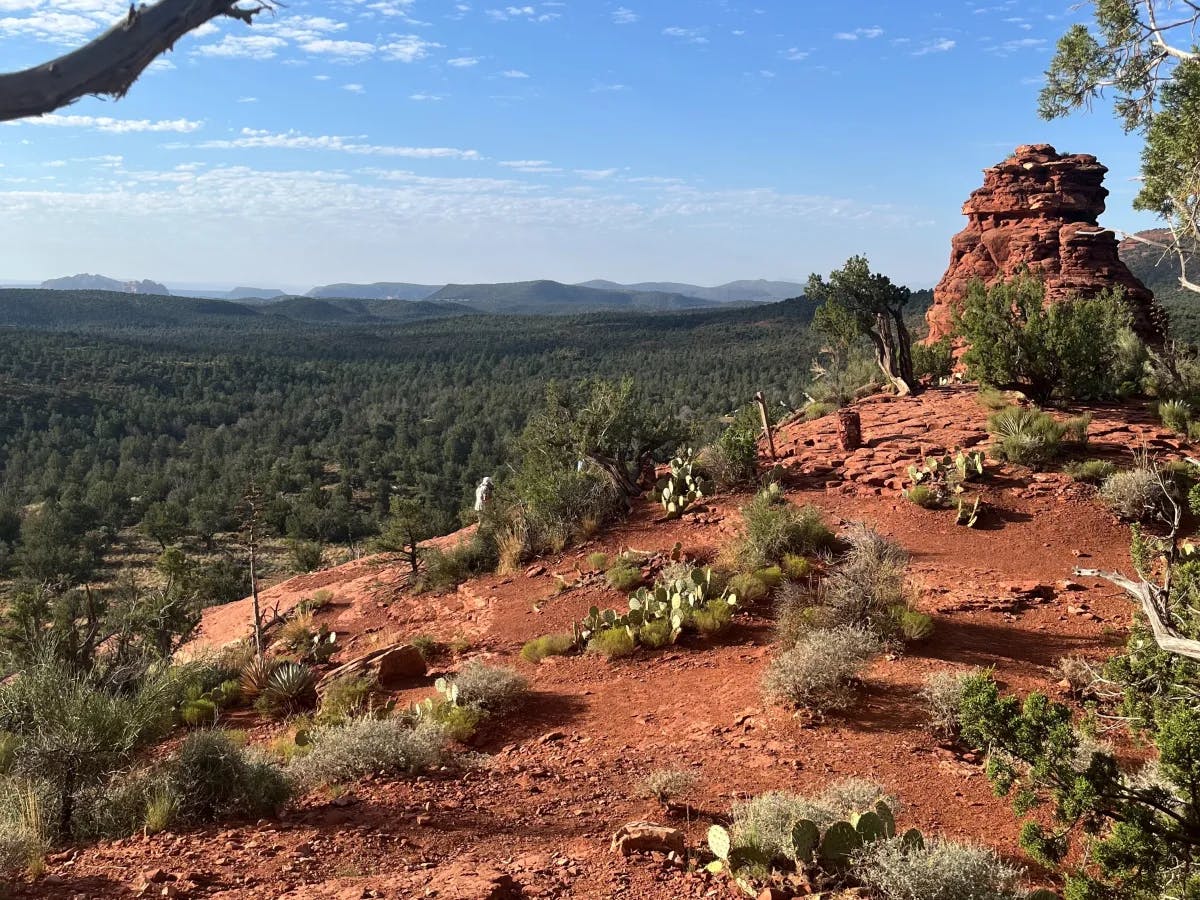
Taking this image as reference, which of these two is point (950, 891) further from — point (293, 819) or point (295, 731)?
point (295, 731)

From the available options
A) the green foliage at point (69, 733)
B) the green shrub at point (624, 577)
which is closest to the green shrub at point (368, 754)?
the green foliage at point (69, 733)

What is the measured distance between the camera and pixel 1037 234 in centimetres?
2080

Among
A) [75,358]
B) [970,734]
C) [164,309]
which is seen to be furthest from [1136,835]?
[164,309]

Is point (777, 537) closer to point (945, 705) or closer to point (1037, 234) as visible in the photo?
point (945, 705)

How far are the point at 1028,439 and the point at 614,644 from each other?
6856 millimetres

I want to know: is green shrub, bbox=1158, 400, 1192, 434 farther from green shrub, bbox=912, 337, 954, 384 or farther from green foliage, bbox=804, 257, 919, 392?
green shrub, bbox=912, 337, 954, 384

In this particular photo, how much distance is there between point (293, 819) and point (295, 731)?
7.80ft

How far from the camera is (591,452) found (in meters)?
12.9

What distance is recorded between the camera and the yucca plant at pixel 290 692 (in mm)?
8305

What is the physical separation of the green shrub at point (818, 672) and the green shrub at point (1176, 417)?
8.55m

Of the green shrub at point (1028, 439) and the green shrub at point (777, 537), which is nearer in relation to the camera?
the green shrub at point (777, 537)

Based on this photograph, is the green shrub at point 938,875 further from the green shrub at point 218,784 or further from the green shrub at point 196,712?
the green shrub at point 196,712

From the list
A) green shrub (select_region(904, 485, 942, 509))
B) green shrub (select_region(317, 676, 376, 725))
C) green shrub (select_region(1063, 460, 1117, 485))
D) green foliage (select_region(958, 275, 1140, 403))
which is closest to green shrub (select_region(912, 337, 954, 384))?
green foliage (select_region(958, 275, 1140, 403))

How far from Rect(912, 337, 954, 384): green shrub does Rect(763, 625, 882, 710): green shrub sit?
1474 cm
